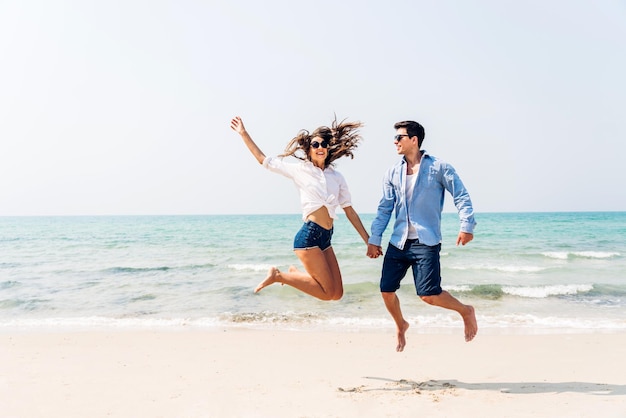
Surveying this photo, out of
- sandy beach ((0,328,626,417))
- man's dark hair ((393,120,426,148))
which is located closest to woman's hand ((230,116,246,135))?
man's dark hair ((393,120,426,148))

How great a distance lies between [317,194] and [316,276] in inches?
31.3

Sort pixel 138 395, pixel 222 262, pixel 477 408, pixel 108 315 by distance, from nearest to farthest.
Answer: pixel 477 408 < pixel 138 395 < pixel 108 315 < pixel 222 262

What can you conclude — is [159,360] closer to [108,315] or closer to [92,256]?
[108,315]

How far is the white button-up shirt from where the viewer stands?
504 centimetres

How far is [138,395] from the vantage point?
512 centimetres

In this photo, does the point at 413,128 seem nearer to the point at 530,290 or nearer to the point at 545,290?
the point at 530,290

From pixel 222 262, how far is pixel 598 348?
15182 mm

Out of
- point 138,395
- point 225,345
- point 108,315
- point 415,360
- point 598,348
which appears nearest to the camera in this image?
point 138,395

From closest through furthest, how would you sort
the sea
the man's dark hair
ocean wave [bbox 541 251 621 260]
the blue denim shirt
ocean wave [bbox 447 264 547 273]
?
the blue denim shirt
the man's dark hair
the sea
ocean wave [bbox 447 264 547 273]
ocean wave [bbox 541 251 621 260]

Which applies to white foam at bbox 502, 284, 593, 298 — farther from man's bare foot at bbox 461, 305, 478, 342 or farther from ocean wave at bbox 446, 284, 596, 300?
man's bare foot at bbox 461, 305, 478, 342

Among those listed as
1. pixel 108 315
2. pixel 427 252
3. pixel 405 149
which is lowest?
pixel 108 315

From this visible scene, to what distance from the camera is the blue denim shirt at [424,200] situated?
4.66 meters

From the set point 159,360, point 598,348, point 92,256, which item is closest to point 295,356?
point 159,360

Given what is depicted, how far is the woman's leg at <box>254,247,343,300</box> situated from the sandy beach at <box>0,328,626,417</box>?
3.35 feet
